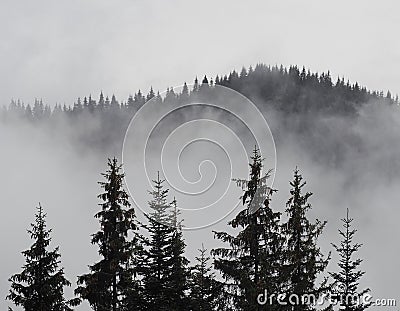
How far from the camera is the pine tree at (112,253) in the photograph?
82.7 ft

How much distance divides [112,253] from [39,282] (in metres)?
3.23

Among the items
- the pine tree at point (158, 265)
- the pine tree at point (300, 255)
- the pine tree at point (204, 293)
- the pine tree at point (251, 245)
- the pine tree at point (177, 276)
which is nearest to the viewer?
the pine tree at point (158, 265)

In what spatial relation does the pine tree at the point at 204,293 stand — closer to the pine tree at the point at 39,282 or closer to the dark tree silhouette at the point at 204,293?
the dark tree silhouette at the point at 204,293

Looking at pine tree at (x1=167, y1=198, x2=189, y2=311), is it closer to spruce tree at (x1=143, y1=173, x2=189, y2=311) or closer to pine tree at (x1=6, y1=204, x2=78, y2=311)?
spruce tree at (x1=143, y1=173, x2=189, y2=311)

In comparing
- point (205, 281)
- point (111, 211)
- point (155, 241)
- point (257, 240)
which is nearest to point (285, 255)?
point (257, 240)

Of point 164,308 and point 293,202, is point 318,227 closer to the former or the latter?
point 293,202

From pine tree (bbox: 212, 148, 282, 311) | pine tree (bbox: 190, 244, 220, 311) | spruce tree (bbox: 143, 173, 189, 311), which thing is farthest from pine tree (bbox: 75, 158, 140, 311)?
pine tree (bbox: 212, 148, 282, 311)

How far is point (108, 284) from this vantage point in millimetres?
25500

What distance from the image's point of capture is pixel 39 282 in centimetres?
2455

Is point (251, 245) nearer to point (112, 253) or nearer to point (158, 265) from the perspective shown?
point (158, 265)

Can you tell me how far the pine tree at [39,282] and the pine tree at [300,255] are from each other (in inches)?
368

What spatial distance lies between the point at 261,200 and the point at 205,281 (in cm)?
419

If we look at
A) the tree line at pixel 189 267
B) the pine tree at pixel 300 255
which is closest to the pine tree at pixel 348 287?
the tree line at pixel 189 267

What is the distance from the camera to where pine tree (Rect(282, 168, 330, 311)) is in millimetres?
24219
